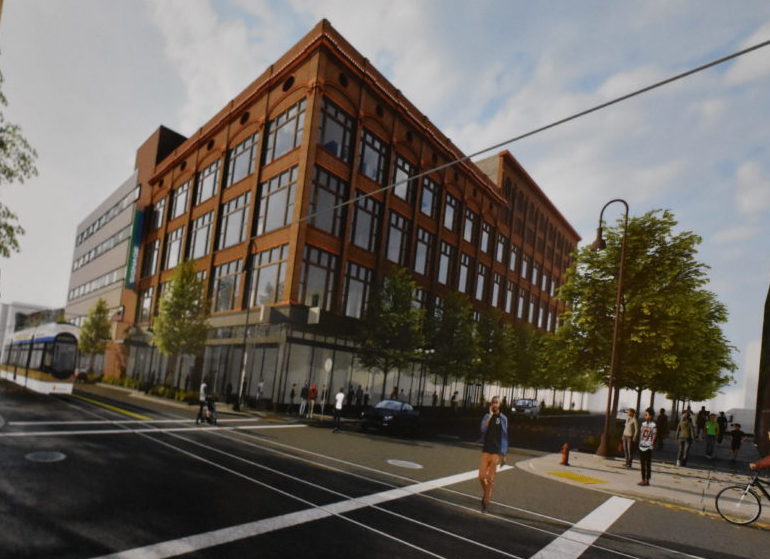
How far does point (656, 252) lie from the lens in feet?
75.5

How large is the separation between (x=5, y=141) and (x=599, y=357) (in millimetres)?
25996

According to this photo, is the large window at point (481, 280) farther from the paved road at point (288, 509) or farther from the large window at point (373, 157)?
the paved road at point (288, 509)

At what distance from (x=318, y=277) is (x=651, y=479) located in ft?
67.4

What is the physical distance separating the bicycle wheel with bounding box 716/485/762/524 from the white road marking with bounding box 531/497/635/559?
178cm

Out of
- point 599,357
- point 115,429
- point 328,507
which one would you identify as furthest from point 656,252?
point 115,429

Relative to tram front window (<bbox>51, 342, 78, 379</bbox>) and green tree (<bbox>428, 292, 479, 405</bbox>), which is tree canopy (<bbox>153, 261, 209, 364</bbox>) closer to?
tram front window (<bbox>51, 342, 78, 379</bbox>)

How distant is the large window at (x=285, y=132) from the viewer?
102ft

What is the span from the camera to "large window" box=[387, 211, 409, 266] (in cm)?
3634

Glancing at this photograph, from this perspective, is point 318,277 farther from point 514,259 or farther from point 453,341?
point 514,259

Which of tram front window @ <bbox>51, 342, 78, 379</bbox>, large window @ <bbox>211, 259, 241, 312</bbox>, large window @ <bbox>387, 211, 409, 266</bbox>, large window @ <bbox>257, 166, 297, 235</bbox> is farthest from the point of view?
large window @ <bbox>387, 211, 409, 266</bbox>

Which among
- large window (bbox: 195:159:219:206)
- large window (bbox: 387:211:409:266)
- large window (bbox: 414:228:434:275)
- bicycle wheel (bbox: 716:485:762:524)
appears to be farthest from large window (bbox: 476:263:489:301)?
bicycle wheel (bbox: 716:485:762:524)

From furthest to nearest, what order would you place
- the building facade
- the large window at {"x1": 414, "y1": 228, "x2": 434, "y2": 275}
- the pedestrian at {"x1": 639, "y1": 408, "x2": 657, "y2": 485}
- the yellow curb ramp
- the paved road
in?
the large window at {"x1": 414, "y1": 228, "x2": 434, "y2": 275} < the building facade < the yellow curb ramp < the pedestrian at {"x1": 639, "y1": 408, "x2": 657, "y2": 485} < the paved road

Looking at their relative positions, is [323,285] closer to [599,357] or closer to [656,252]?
[599,357]

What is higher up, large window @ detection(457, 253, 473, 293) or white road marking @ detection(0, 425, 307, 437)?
large window @ detection(457, 253, 473, 293)
